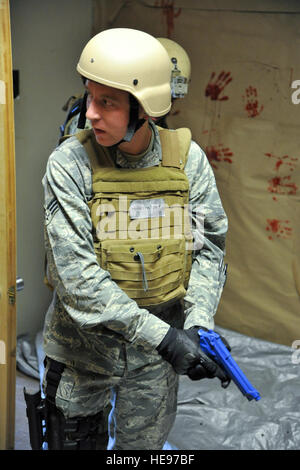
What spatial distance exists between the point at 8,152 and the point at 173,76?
1.10 m

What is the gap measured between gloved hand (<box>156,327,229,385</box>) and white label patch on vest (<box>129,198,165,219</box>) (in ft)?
1.24

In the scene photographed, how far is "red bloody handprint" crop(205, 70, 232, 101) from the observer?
327 centimetres

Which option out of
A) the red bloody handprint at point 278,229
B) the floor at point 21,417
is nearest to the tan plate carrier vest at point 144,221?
the floor at point 21,417

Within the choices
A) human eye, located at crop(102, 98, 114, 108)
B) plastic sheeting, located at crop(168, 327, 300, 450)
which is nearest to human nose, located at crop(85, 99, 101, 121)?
human eye, located at crop(102, 98, 114, 108)

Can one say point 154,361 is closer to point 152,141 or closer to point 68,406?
point 68,406

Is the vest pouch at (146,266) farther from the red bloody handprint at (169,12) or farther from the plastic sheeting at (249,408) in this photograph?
the red bloody handprint at (169,12)

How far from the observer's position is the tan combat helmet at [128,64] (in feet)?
5.81

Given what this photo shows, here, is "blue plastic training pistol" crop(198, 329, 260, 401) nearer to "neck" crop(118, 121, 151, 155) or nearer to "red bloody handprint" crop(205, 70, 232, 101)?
"neck" crop(118, 121, 151, 155)

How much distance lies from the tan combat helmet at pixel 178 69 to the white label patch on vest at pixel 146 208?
1.05 metres

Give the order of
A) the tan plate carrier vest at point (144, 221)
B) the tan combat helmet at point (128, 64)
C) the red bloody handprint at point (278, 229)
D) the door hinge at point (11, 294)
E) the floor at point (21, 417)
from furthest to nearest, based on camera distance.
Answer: the red bloody handprint at point (278, 229) < the floor at point (21, 417) < the door hinge at point (11, 294) < the tan plate carrier vest at point (144, 221) < the tan combat helmet at point (128, 64)

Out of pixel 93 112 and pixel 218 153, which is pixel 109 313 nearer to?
pixel 93 112

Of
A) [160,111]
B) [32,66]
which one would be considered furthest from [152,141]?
[32,66]

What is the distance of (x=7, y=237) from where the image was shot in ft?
6.97

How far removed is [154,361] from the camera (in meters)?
2.13
